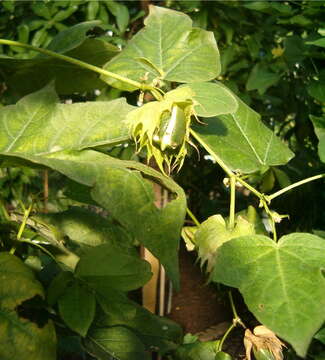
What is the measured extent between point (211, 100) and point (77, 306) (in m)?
0.30

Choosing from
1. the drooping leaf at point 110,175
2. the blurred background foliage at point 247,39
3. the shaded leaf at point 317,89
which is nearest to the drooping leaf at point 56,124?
the drooping leaf at point 110,175

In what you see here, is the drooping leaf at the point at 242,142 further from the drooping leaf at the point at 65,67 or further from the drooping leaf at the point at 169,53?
the drooping leaf at the point at 65,67

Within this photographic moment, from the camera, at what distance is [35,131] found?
681 mm

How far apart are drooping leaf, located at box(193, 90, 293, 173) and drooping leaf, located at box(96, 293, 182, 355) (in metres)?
0.24

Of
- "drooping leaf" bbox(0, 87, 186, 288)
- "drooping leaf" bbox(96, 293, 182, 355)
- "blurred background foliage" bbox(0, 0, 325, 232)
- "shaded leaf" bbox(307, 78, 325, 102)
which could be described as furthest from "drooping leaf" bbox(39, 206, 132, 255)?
"blurred background foliage" bbox(0, 0, 325, 232)

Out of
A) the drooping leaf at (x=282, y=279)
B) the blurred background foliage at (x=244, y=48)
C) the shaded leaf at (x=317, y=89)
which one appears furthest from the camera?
the blurred background foliage at (x=244, y=48)

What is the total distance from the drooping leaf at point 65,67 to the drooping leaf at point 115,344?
0.38 metres

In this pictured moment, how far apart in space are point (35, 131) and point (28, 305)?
A: 21 cm

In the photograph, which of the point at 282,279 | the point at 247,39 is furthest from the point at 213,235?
the point at 247,39

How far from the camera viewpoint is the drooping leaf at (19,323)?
24.0 inches

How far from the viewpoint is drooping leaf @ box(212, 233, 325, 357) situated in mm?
490

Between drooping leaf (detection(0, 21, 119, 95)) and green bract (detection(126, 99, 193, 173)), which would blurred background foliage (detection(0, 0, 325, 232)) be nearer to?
drooping leaf (detection(0, 21, 119, 95))

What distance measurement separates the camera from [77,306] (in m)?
0.70

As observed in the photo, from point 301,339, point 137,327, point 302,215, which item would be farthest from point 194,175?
point 301,339
